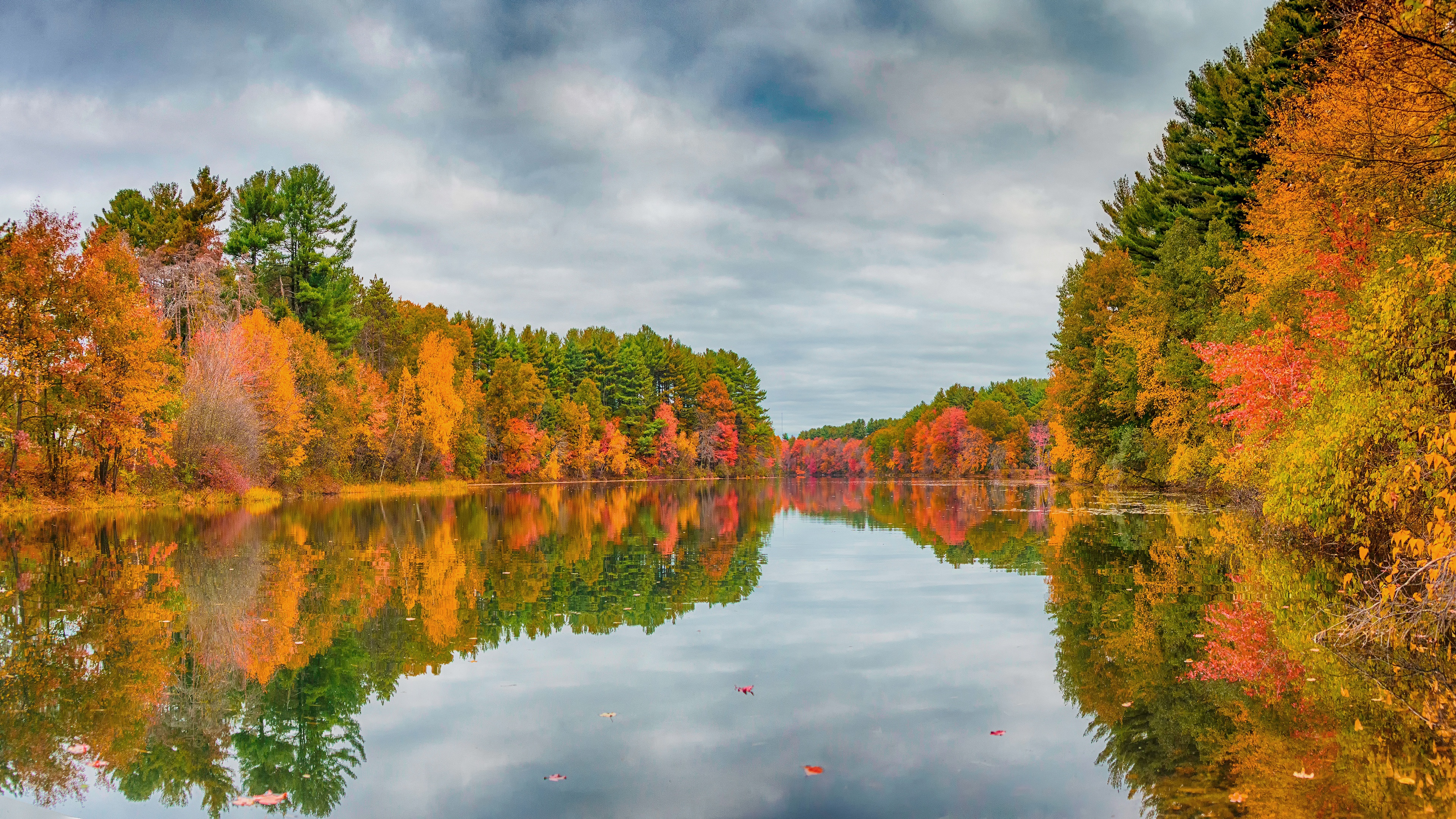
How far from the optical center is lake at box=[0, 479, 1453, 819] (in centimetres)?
581

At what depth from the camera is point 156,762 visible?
21.0ft

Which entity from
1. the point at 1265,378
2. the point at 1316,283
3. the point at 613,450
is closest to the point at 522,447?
the point at 613,450

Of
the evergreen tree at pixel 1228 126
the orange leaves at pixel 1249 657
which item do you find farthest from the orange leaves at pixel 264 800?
the evergreen tree at pixel 1228 126

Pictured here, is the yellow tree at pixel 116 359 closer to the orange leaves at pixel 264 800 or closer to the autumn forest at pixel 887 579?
the autumn forest at pixel 887 579

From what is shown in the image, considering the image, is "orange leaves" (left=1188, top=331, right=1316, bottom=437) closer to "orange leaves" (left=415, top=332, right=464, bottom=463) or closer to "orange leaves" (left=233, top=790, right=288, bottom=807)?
"orange leaves" (left=233, top=790, right=288, bottom=807)

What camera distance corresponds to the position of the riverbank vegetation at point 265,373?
2880 cm

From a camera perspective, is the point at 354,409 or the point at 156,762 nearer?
the point at 156,762

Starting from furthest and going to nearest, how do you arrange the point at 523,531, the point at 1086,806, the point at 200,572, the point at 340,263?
the point at 340,263
the point at 523,531
the point at 200,572
the point at 1086,806

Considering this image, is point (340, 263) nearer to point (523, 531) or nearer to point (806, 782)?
point (523, 531)

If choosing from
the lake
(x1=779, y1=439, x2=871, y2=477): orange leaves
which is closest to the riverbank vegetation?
Result: the lake

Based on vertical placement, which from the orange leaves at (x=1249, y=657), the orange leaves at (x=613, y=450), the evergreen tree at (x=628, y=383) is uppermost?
the evergreen tree at (x=628, y=383)

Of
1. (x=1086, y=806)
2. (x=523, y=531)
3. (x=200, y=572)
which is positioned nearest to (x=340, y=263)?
(x=523, y=531)

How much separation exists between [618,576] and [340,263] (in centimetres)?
4917

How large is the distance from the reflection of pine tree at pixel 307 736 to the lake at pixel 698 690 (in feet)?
0.11
